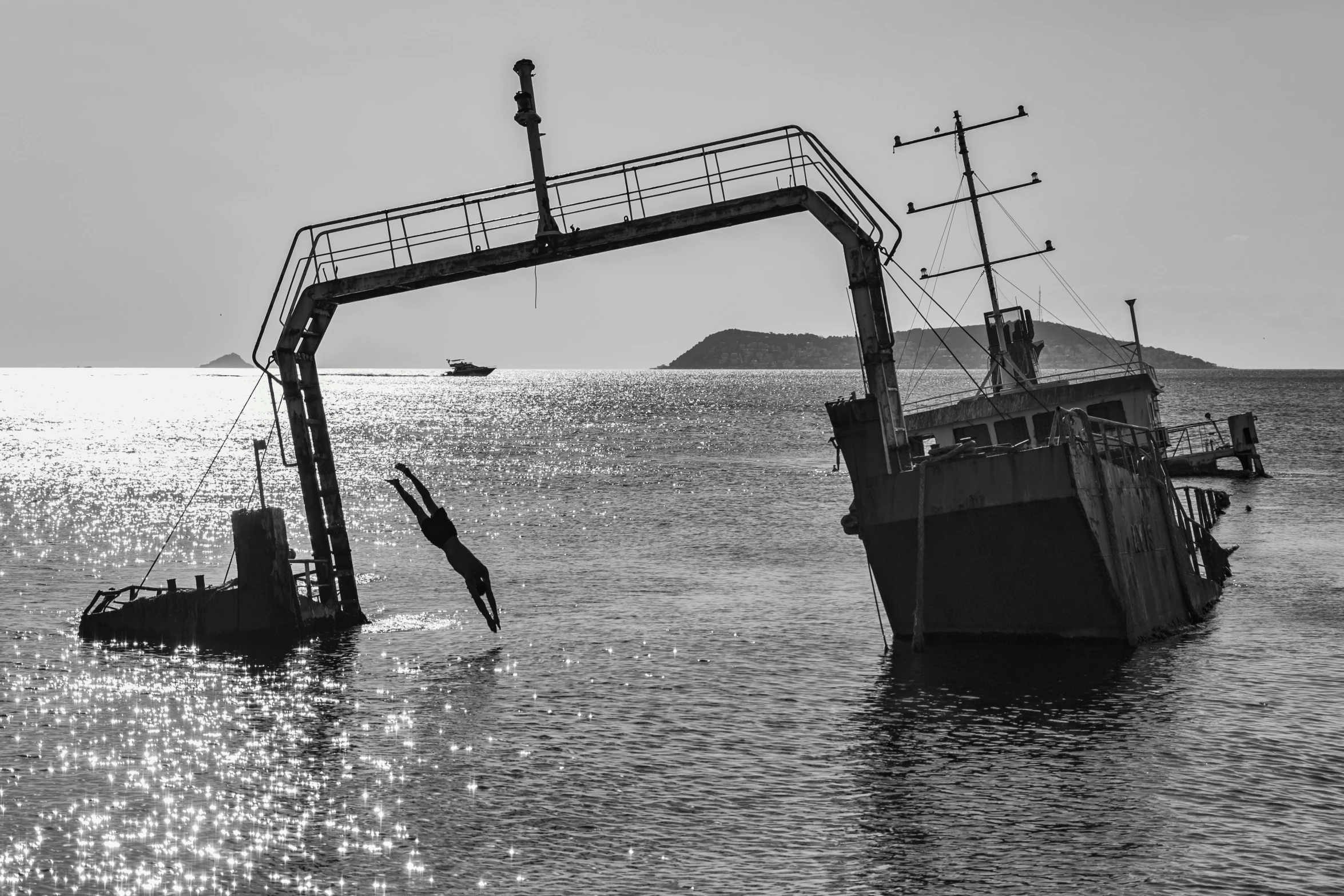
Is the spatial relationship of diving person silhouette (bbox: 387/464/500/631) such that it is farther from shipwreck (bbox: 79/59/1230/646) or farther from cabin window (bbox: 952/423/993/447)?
cabin window (bbox: 952/423/993/447)

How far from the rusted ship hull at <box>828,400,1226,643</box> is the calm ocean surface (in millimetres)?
464

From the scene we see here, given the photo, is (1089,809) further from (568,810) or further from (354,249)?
(354,249)

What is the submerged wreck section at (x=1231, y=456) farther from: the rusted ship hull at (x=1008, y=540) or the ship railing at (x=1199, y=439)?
the rusted ship hull at (x=1008, y=540)

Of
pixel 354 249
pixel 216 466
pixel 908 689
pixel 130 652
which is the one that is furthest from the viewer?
pixel 216 466

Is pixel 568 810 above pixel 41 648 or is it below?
below

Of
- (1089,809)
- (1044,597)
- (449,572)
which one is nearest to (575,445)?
(449,572)

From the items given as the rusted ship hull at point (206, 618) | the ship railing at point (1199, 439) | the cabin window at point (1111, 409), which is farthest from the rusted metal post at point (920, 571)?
the ship railing at point (1199, 439)

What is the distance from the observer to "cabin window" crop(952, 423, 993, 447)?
32.6 metres

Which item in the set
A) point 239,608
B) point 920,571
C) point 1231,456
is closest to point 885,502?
point 920,571

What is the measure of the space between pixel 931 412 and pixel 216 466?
6164cm

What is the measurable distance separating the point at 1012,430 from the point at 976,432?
1.01 meters

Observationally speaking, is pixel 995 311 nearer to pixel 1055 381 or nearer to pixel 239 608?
pixel 1055 381

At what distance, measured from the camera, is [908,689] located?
1762 centimetres

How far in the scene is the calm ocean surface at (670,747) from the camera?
35.6 ft
